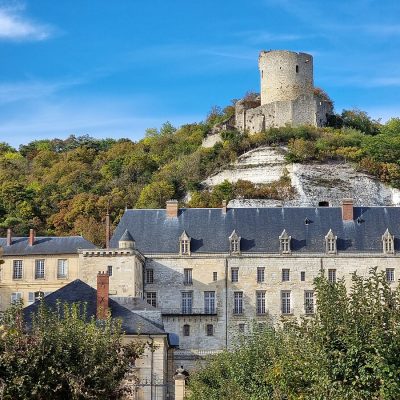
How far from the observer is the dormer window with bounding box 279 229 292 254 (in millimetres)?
53000

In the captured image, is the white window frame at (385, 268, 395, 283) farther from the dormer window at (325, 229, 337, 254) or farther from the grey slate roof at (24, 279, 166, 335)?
the grey slate roof at (24, 279, 166, 335)

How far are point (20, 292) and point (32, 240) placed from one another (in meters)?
2.85

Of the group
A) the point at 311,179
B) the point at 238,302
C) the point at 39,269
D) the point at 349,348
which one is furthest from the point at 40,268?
the point at 349,348

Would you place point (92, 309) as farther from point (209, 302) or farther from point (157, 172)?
point (157, 172)

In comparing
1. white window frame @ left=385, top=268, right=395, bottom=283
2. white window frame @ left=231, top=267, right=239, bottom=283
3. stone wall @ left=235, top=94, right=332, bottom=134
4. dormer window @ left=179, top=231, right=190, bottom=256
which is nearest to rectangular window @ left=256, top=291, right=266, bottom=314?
white window frame @ left=231, top=267, right=239, bottom=283

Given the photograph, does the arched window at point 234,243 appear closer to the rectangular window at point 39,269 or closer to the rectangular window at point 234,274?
the rectangular window at point 234,274

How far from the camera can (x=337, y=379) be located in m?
18.8

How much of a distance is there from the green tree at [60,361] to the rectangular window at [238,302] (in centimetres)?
3165

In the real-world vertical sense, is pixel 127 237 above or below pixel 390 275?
above

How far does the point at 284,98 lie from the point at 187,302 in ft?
117

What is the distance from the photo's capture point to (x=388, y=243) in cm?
5284

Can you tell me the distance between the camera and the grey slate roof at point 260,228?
5331 centimetres

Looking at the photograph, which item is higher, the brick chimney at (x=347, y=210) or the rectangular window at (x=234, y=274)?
the brick chimney at (x=347, y=210)

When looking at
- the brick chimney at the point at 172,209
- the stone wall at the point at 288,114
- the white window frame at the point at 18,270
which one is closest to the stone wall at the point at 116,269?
the white window frame at the point at 18,270
